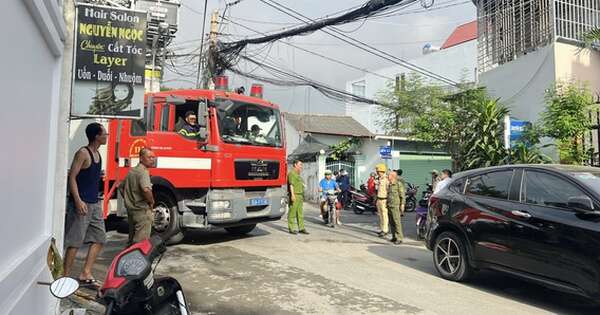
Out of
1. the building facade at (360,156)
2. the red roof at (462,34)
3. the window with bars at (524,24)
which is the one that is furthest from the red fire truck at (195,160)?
the red roof at (462,34)


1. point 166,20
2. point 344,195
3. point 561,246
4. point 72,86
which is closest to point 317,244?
point 561,246

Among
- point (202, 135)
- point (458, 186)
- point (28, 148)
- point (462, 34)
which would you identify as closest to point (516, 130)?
point (458, 186)

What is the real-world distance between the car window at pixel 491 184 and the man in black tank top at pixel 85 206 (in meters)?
4.81

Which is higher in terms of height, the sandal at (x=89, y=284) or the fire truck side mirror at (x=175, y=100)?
the fire truck side mirror at (x=175, y=100)

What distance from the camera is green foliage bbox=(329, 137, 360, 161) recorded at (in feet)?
79.9

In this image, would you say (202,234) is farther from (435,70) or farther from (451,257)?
(435,70)

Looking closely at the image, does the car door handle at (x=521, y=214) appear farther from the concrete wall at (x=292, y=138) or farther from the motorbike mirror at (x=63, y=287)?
the concrete wall at (x=292, y=138)

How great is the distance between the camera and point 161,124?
867 cm

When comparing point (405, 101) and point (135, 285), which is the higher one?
point (405, 101)

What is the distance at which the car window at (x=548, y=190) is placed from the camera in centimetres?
536

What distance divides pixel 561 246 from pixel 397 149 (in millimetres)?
19405

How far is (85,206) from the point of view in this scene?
5.30 m

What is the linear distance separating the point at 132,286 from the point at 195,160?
5.97m

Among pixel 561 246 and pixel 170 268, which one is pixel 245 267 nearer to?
pixel 170 268
